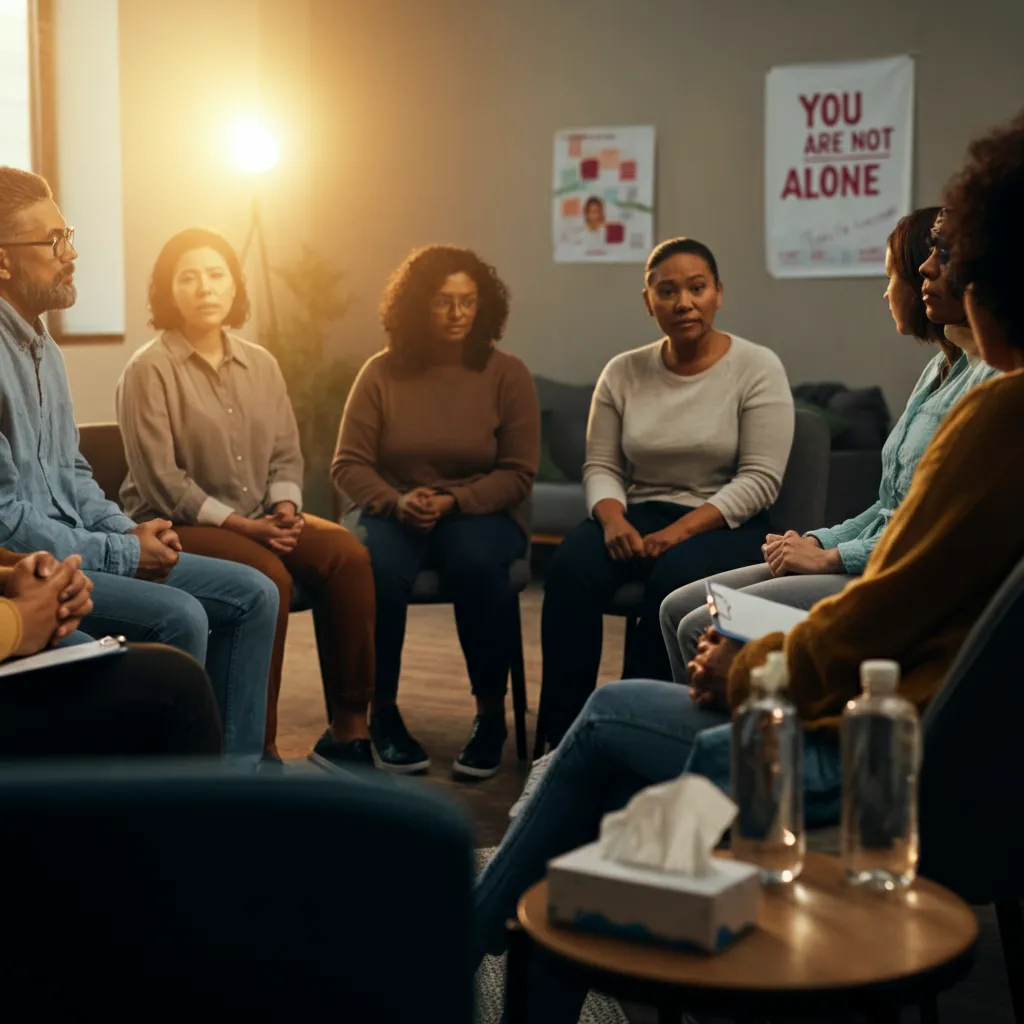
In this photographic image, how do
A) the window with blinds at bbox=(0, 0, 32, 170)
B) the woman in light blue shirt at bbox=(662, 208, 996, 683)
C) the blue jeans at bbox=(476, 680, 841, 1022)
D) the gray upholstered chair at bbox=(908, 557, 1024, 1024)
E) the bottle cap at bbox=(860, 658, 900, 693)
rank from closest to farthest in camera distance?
the bottle cap at bbox=(860, 658, 900, 693)
the gray upholstered chair at bbox=(908, 557, 1024, 1024)
the blue jeans at bbox=(476, 680, 841, 1022)
the woman in light blue shirt at bbox=(662, 208, 996, 683)
the window with blinds at bbox=(0, 0, 32, 170)

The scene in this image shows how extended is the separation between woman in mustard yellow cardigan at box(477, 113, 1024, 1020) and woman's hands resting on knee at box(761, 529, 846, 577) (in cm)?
123

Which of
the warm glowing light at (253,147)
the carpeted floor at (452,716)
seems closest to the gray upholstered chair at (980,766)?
the carpeted floor at (452,716)

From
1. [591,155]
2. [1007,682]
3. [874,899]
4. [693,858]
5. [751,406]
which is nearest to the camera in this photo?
[693,858]

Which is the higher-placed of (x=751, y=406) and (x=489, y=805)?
(x=751, y=406)

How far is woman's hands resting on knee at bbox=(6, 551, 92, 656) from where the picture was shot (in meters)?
2.20

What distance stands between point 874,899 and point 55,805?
0.82 meters

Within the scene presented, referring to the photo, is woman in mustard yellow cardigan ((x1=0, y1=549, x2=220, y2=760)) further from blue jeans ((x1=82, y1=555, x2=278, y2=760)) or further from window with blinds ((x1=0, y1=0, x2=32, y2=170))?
window with blinds ((x1=0, y1=0, x2=32, y2=170))

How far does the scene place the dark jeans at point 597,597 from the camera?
3.35 m

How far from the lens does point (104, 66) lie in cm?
596

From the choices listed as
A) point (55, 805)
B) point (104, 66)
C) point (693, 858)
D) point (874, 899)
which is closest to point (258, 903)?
point (55, 805)

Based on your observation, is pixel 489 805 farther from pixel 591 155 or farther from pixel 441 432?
pixel 591 155

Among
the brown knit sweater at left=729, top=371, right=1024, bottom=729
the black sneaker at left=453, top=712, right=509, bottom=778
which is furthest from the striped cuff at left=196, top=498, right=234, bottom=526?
the brown knit sweater at left=729, top=371, right=1024, bottom=729

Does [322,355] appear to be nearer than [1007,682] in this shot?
No

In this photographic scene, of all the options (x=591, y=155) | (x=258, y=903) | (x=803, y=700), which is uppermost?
(x=591, y=155)
